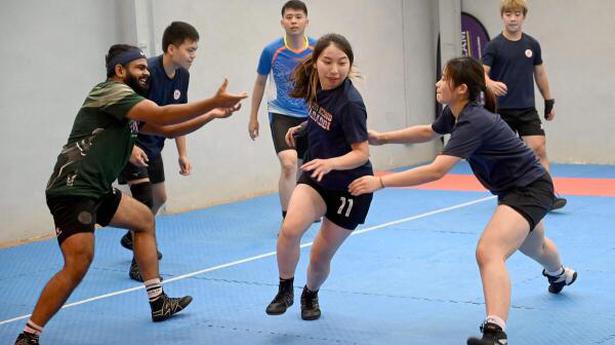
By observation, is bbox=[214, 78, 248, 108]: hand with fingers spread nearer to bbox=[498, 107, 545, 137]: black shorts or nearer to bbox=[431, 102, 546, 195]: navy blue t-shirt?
bbox=[431, 102, 546, 195]: navy blue t-shirt

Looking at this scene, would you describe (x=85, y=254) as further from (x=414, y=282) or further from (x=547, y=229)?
(x=547, y=229)

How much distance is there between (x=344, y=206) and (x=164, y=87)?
8.03 ft

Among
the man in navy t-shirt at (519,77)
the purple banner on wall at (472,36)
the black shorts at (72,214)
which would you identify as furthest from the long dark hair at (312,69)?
the purple banner on wall at (472,36)

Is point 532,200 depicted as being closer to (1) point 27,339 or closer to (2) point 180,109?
(2) point 180,109

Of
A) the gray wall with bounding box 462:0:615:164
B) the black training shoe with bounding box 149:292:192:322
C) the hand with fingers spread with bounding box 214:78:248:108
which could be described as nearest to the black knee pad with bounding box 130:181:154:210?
the black training shoe with bounding box 149:292:192:322

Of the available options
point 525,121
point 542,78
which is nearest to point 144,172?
point 525,121

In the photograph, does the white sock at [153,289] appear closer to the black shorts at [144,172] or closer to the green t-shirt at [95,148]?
the green t-shirt at [95,148]

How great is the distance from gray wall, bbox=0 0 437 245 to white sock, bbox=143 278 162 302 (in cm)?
387

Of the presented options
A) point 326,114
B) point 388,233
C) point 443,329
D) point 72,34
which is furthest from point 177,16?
point 443,329

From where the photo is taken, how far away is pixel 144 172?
738 cm

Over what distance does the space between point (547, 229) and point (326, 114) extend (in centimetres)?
373

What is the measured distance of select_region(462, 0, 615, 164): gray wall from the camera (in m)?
13.0

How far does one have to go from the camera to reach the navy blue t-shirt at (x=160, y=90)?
23.9ft

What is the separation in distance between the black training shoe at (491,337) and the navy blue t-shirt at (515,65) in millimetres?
5062
